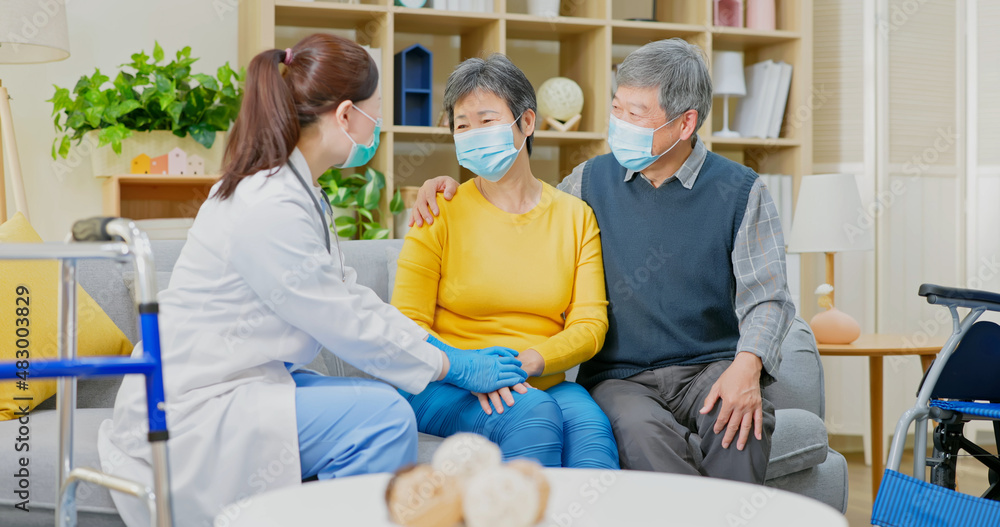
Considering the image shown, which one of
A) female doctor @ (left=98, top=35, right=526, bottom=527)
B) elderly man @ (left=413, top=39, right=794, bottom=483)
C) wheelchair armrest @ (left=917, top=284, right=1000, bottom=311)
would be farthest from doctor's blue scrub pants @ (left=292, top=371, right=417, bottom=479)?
wheelchair armrest @ (left=917, top=284, right=1000, bottom=311)

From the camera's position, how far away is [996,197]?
10.6ft

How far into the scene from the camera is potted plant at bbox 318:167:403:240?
2.62m

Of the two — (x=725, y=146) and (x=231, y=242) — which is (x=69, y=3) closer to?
(x=231, y=242)

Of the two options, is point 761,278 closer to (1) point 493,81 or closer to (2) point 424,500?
(1) point 493,81

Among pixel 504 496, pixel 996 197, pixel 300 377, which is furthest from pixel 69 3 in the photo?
pixel 996 197

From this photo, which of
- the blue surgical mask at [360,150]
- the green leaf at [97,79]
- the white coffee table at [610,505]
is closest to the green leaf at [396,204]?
the green leaf at [97,79]

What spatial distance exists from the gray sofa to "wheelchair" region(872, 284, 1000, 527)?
0.13m

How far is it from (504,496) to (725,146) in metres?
2.74

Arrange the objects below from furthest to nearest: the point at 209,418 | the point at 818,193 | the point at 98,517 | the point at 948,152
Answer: the point at 948,152, the point at 818,193, the point at 98,517, the point at 209,418

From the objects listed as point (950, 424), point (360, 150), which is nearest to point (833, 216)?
point (950, 424)

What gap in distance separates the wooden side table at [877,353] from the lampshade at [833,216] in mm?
289

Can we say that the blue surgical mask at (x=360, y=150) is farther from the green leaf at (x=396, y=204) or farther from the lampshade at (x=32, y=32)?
the lampshade at (x=32, y=32)

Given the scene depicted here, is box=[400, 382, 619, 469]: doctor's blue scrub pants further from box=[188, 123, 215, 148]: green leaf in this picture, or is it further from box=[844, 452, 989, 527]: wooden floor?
box=[188, 123, 215, 148]: green leaf

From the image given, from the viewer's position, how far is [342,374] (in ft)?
6.16
